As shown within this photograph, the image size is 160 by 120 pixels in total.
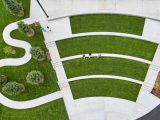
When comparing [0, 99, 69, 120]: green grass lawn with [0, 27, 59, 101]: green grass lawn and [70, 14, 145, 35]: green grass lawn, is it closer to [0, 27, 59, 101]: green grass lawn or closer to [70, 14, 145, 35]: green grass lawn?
[0, 27, 59, 101]: green grass lawn

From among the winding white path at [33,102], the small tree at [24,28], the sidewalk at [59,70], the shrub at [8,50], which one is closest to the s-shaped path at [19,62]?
the winding white path at [33,102]

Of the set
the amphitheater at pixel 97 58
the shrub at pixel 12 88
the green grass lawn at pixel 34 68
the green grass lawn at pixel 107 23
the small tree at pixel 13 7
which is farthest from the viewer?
the green grass lawn at pixel 107 23

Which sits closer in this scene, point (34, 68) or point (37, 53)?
point (37, 53)

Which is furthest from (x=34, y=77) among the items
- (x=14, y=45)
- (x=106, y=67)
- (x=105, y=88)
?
(x=106, y=67)

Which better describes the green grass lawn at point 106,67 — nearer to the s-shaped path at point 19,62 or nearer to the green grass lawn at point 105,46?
the green grass lawn at point 105,46

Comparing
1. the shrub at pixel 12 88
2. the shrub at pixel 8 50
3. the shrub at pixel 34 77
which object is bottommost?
the shrub at pixel 12 88

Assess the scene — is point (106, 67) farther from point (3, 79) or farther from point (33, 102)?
point (3, 79)

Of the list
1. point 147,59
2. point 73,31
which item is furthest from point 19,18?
point 147,59
